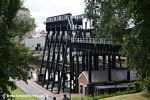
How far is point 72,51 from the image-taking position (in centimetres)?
6450

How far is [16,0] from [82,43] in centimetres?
4302

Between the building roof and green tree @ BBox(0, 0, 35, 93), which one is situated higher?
green tree @ BBox(0, 0, 35, 93)

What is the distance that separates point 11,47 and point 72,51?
45.4 metres

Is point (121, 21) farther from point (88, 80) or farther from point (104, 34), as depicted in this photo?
point (88, 80)

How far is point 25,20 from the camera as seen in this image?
21.2 metres

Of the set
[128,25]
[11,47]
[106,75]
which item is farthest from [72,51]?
[11,47]

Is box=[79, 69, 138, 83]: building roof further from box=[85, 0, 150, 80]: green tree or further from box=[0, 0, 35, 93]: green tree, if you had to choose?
box=[0, 0, 35, 93]: green tree

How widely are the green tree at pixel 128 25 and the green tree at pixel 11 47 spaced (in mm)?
4792

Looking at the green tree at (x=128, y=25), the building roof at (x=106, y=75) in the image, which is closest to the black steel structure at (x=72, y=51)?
the building roof at (x=106, y=75)

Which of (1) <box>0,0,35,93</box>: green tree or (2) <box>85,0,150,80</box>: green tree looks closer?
(1) <box>0,0,35,93</box>: green tree

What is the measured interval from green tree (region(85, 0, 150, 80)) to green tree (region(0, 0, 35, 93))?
4792mm

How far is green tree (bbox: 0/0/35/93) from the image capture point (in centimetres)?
1850

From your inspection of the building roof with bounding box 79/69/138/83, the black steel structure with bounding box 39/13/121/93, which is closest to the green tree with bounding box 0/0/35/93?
the black steel structure with bounding box 39/13/121/93

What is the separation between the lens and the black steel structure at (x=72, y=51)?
60688mm
